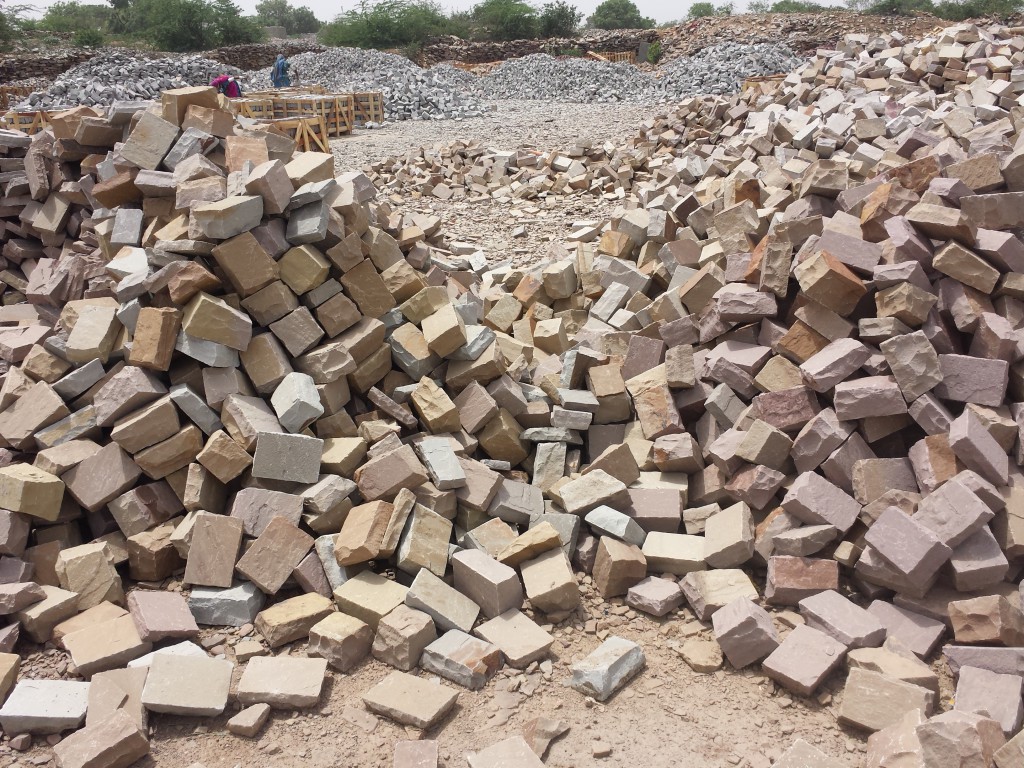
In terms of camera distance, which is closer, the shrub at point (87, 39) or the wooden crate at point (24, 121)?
the wooden crate at point (24, 121)

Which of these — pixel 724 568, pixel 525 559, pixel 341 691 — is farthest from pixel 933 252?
pixel 341 691

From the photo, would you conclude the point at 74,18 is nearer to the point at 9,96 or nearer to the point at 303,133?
the point at 9,96

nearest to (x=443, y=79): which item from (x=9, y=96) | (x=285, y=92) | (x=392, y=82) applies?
(x=392, y=82)

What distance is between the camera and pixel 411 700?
118 inches

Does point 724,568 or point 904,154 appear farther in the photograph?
point 904,154

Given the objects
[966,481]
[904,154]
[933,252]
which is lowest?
[966,481]

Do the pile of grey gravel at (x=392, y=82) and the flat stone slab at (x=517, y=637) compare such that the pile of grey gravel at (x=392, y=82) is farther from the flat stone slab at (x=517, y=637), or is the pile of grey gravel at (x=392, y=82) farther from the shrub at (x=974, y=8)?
the shrub at (x=974, y=8)

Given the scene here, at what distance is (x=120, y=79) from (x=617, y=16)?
41278 millimetres

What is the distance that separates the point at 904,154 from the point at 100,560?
6.29 metres

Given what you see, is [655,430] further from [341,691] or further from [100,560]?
[100,560]

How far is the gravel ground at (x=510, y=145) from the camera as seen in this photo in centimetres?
907

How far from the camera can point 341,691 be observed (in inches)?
124

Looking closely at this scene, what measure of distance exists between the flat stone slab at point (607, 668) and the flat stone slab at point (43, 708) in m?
2.08

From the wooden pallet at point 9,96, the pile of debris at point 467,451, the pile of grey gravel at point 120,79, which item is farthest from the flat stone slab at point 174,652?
the wooden pallet at point 9,96
